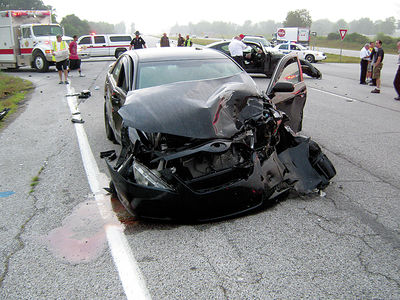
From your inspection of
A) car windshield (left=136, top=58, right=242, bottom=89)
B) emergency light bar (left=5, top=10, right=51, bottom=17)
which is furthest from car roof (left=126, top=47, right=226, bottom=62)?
emergency light bar (left=5, top=10, right=51, bottom=17)

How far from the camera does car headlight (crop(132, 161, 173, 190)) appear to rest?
343 cm

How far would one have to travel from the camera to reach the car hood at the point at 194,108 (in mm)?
3600

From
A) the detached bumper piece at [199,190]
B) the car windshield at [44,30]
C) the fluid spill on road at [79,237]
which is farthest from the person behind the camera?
the car windshield at [44,30]

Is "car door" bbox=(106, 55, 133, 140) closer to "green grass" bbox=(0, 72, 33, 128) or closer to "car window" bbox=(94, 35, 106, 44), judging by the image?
"green grass" bbox=(0, 72, 33, 128)

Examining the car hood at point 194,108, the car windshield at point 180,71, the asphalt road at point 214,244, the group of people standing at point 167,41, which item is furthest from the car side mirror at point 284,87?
the group of people standing at point 167,41

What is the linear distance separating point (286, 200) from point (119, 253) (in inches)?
75.3

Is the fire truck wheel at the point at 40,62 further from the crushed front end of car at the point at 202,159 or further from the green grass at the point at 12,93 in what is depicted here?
the crushed front end of car at the point at 202,159

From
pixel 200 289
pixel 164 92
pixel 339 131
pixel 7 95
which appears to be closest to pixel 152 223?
pixel 200 289

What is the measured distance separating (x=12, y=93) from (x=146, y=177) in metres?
11.7

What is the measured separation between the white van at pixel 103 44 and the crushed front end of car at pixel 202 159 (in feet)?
84.8

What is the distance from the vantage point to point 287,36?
148 ft

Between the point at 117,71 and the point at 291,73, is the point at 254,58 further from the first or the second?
the point at 117,71

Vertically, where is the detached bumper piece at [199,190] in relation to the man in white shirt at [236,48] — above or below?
below

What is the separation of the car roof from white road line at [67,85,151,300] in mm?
1710
